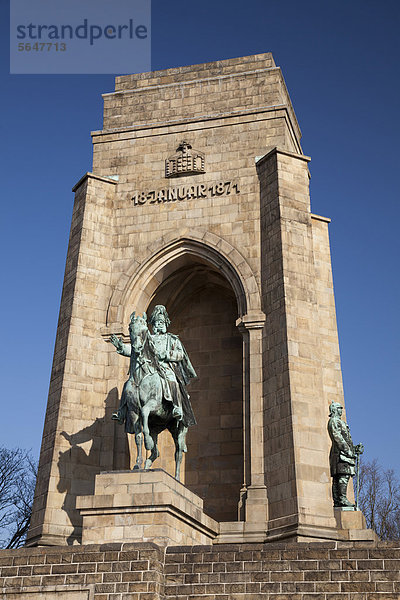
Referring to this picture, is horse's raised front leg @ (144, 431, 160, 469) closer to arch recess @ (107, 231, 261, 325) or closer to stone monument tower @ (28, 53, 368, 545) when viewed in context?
stone monument tower @ (28, 53, 368, 545)

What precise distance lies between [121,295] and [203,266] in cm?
246

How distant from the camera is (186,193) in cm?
2050

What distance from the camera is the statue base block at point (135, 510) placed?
13641 mm

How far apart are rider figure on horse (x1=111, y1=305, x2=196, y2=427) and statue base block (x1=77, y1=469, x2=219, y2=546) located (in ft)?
5.12

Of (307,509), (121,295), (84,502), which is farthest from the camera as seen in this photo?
(121,295)

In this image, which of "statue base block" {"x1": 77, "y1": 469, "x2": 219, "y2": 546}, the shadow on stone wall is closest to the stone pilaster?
"statue base block" {"x1": 77, "y1": 469, "x2": 219, "y2": 546}

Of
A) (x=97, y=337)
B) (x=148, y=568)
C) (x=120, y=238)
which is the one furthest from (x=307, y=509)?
(x=120, y=238)

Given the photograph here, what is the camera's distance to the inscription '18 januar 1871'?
66.3ft

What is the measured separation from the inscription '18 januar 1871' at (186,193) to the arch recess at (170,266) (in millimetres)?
1055

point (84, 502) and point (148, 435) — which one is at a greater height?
point (148, 435)

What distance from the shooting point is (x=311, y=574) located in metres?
11.7

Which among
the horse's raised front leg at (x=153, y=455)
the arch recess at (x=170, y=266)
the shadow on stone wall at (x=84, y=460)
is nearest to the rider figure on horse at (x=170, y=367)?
the horse's raised front leg at (x=153, y=455)

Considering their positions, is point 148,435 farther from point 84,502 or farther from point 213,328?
point 213,328

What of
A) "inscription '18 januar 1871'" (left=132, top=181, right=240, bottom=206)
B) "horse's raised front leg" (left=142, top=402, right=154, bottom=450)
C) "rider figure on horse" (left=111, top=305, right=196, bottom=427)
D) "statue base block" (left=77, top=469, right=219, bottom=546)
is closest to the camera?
"statue base block" (left=77, top=469, right=219, bottom=546)
